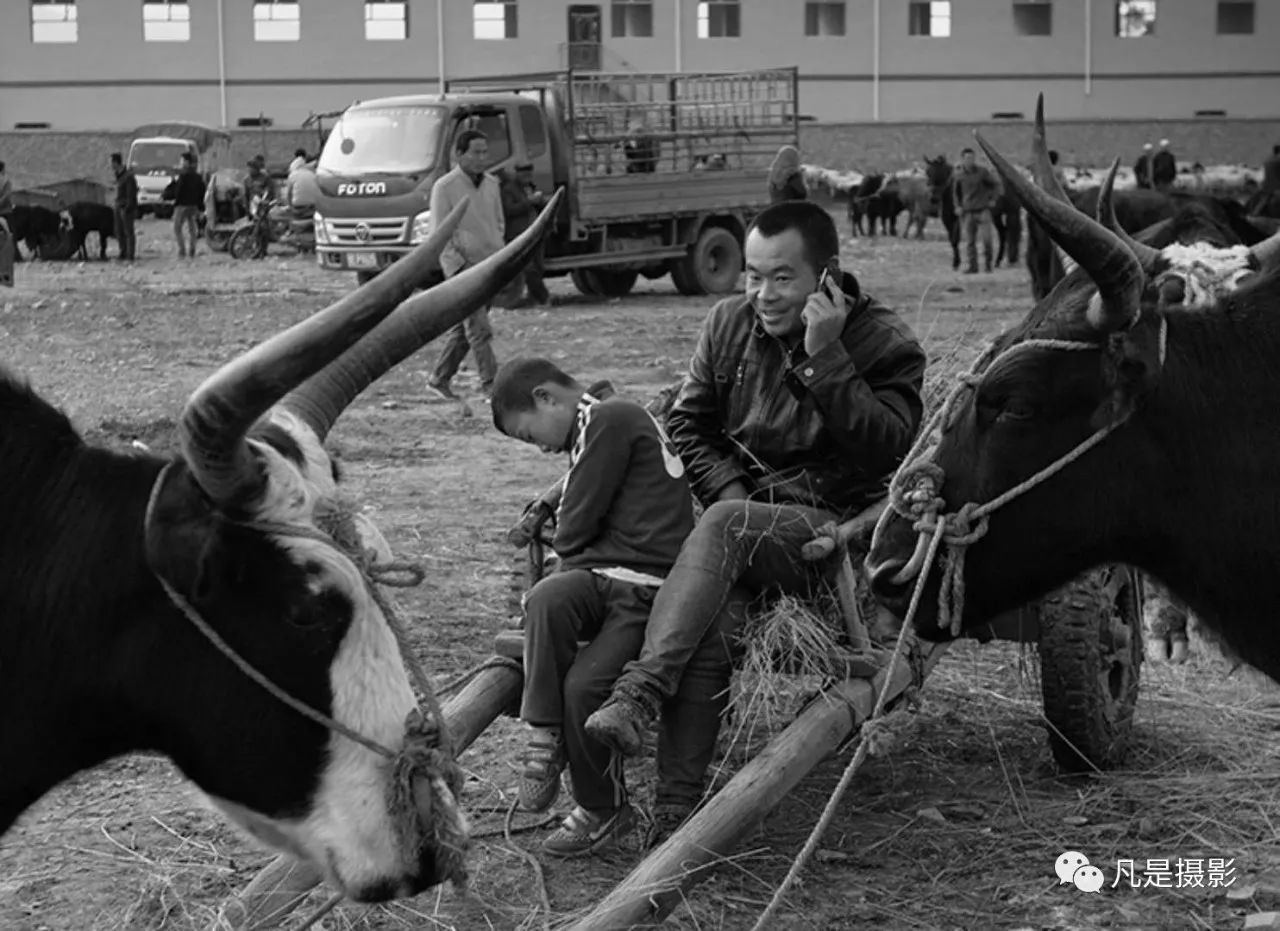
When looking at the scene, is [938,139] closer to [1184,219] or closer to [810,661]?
[1184,219]

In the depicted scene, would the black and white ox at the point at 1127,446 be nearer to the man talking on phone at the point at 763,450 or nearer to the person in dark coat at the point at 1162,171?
the man talking on phone at the point at 763,450

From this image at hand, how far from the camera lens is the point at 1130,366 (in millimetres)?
3990

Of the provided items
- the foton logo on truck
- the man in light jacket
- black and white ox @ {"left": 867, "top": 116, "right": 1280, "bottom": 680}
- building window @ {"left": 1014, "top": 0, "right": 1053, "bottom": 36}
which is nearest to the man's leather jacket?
black and white ox @ {"left": 867, "top": 116, "right": 1280, "bottom": 680}

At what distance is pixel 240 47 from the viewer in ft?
167

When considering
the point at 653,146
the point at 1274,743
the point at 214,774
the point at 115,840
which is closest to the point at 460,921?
the point at 115,840

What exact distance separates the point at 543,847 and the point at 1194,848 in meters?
1.94

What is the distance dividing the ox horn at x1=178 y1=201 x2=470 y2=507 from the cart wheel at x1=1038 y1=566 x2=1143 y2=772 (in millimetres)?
3120

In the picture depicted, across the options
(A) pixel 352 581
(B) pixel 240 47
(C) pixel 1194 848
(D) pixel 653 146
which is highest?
(B) pixel 240 47

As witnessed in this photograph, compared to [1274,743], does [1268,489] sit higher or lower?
higher

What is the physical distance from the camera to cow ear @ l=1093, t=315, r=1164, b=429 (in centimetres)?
399

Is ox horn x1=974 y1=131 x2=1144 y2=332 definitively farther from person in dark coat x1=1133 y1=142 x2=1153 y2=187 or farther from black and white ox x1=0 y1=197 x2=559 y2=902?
person in dark coat x1=1133 y1=142 x2=1153 y2=187

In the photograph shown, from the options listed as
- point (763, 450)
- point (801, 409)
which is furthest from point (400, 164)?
point (801, 409)

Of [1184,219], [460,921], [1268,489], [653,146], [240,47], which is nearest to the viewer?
[1268,489]

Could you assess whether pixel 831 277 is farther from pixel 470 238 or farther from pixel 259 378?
pixel 470 238
